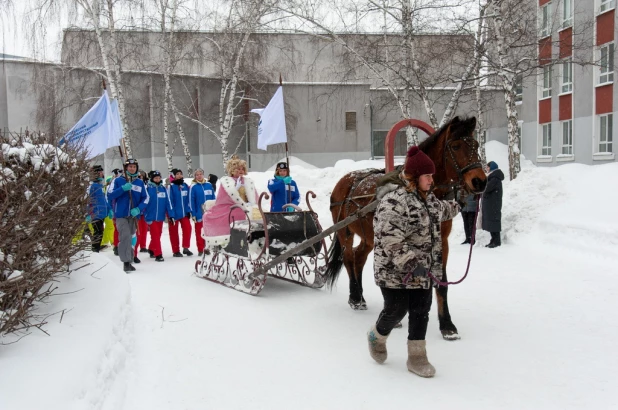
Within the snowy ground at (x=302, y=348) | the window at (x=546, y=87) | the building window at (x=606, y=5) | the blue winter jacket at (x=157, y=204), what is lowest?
the snowy ground at (x=302, y=348)

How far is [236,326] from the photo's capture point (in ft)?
19.9

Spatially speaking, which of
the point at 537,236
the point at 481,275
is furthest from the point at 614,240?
the point at 481,275

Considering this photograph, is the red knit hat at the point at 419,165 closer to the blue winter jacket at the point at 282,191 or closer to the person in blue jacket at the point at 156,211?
the blue winter jacket at the point at 282,191

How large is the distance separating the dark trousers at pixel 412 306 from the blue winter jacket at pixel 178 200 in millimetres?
8125

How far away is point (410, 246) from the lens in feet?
14.5

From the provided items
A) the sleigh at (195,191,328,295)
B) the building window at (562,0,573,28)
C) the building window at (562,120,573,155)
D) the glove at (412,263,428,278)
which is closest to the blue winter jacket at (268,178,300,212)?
the sleigh at (195,191,328,295)

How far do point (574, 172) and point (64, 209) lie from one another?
36.6 feet

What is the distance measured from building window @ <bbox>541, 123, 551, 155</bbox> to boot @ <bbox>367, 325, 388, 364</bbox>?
81.1 feet

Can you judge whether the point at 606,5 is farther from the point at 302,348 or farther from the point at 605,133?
the point at 302,348

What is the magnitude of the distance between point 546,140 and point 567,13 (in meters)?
5.99

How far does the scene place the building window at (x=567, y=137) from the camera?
24.8m

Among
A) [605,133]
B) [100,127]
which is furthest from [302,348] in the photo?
[605,133]

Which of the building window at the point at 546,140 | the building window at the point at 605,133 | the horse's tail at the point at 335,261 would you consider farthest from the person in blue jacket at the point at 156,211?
the building window at the point at 546,140

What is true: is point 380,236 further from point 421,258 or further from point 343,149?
point 343,149
